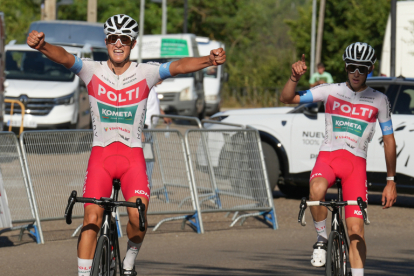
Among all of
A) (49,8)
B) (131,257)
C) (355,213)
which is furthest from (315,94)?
(49,8)

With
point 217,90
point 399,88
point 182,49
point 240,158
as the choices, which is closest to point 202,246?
point 240,158

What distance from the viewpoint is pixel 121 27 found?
572cm

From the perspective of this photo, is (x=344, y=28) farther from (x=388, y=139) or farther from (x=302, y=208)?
(x=302, y=208)

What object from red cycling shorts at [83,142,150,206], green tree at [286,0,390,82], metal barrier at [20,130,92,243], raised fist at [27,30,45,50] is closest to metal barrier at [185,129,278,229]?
metal barrier at [20,130,92,243]

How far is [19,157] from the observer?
8.93 metres

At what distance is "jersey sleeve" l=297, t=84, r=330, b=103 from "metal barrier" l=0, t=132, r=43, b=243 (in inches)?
152

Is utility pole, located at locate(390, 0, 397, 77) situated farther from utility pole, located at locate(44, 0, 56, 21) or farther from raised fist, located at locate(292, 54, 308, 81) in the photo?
raised fist, located at locate(292, 54, 308, 81)

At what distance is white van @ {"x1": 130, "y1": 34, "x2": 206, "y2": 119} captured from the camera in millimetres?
26125

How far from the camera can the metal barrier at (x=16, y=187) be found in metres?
8.80

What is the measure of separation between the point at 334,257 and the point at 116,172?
1.76m

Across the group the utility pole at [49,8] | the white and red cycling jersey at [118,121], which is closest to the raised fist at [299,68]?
the white and red cycling jersey at [118,121]

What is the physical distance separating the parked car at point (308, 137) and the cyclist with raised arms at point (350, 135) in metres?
5.18

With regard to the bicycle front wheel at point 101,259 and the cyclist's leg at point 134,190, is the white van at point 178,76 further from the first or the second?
the bicycle front wheel at point 101,259

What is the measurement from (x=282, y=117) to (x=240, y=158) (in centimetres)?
200
